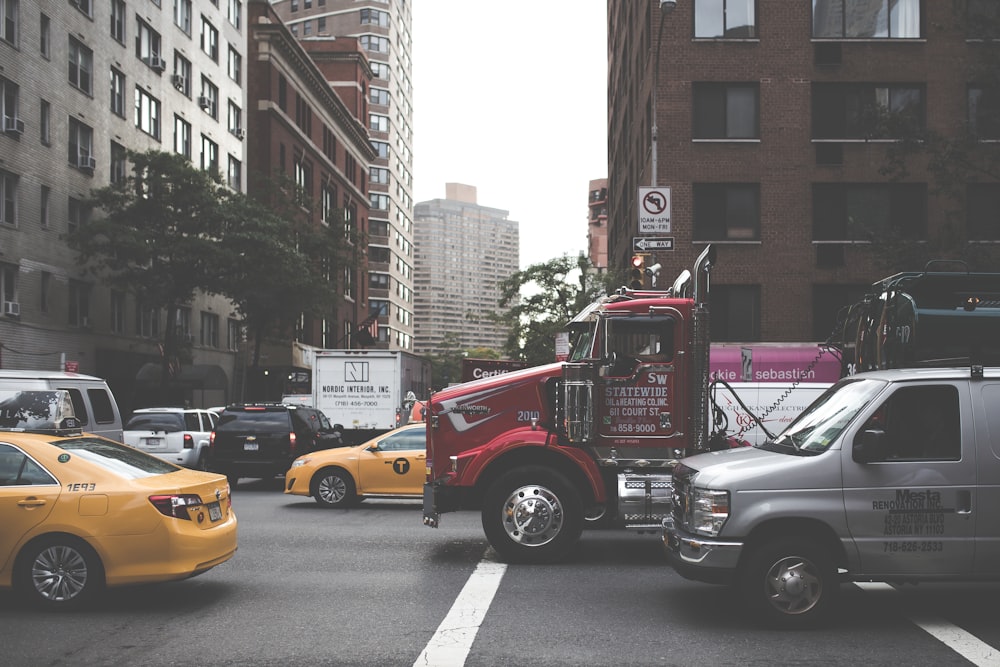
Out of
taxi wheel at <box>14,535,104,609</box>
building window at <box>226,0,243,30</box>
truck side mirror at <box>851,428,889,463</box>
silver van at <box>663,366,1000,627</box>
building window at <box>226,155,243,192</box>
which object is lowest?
taxi wheel at <box>14,535,104,609</box>

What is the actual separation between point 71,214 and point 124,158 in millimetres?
3063

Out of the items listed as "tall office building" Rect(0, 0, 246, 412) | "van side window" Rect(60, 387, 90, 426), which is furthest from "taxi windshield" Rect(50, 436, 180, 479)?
"tall office building" Rect(0, 0, 246, 412)

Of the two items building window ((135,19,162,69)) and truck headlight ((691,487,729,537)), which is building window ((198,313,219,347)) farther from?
truck headlight ((691,487,729,537))

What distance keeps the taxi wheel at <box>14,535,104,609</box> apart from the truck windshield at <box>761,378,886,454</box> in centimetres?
576

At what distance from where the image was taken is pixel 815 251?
34.1 meters

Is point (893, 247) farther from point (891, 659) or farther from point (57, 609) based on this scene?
point (57, 609)

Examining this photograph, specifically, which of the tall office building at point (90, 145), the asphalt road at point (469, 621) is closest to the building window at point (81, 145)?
the tall office building at point (90, 145)

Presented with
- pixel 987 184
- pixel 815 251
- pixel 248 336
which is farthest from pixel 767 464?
pixel 248 336

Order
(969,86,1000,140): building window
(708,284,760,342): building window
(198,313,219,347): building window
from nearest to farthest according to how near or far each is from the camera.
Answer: (969,86,1000,140): building window, (708,284,760,342): building window, (198,313,219,347): building window

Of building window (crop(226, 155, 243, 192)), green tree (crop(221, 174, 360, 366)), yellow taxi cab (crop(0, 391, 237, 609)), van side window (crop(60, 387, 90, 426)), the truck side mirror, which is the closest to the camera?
A: the truck side mirror

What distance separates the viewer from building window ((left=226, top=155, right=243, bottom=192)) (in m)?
55.8

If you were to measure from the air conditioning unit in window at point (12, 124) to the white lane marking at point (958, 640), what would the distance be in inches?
1303

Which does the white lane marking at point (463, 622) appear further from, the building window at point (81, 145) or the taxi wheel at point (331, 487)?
the building window at point (81, 145)

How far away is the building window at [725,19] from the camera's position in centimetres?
3403
